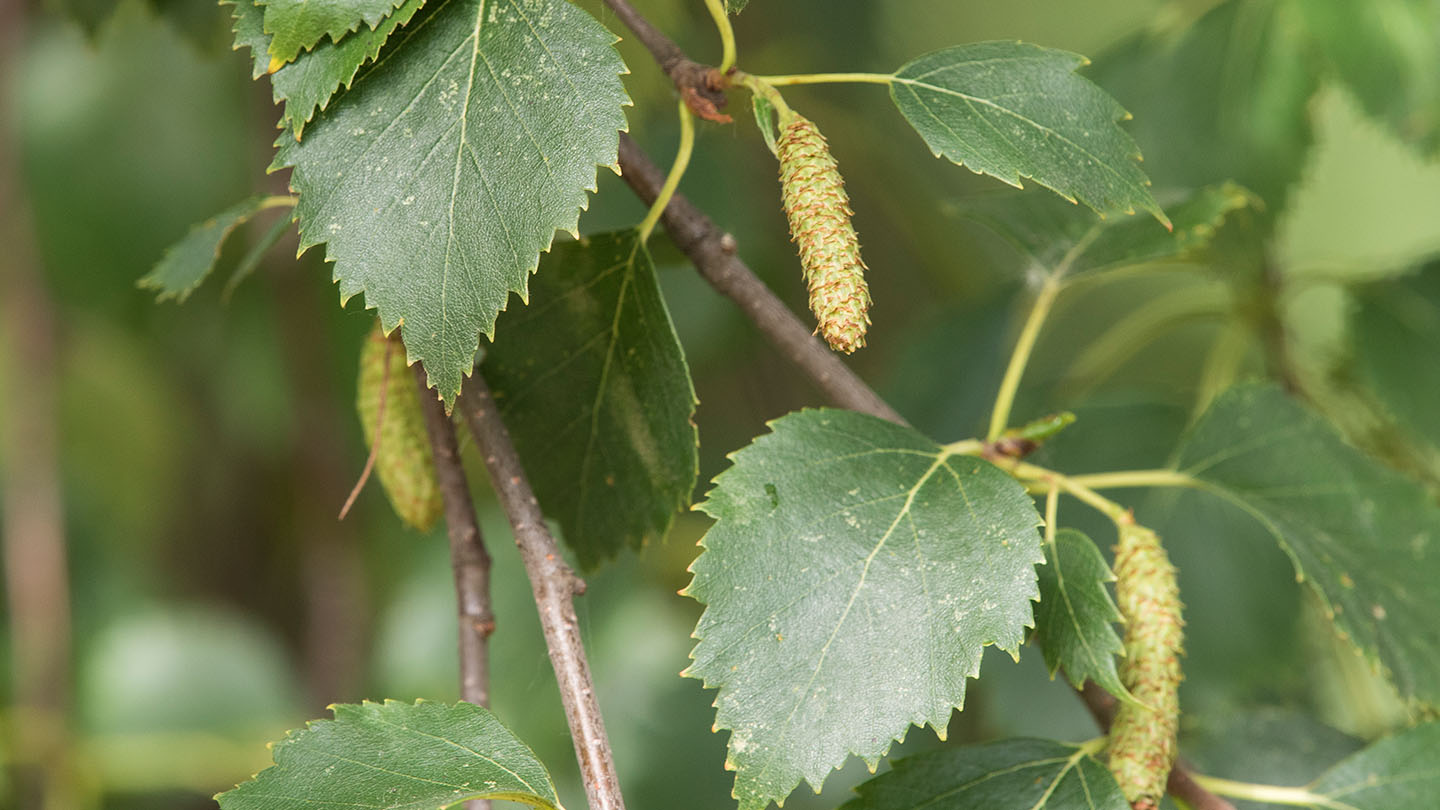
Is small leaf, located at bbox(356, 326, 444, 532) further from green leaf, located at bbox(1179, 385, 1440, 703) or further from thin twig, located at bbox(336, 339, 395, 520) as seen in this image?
green leaf, located at bbox(1179, 385, 1440, 703)

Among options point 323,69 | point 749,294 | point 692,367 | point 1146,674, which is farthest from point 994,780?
point 692,367

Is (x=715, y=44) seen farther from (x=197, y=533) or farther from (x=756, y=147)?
(x=197, y=533)

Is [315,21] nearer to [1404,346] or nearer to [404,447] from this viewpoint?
[404,447]

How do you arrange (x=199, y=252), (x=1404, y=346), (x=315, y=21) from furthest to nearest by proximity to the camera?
1. (x=1404, y=346)
2. (x=199, y=252)
3. (x=315, y=21)

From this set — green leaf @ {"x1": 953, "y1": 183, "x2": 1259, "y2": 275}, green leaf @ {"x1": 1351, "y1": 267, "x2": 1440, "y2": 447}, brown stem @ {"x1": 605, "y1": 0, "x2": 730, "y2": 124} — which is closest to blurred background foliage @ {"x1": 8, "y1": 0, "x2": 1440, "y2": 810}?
green leaf @ {"x1": 1351, "y1": 267, "x2": 1440, "y2": 447}

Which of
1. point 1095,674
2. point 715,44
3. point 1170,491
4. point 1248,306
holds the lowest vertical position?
point 1095,674

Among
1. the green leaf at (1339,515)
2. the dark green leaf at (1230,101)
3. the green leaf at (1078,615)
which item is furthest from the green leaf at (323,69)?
the dark green leaf at (1230,101)

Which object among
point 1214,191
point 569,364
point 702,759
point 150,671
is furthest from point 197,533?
point 1214,191
